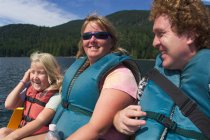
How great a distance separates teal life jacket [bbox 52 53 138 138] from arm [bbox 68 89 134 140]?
0.31 metres

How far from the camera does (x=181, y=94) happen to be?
2314mm

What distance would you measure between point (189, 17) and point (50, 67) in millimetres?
2610

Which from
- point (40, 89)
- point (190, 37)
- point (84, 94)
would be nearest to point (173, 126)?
point (190, 37)

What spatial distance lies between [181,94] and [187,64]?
0.23 metres

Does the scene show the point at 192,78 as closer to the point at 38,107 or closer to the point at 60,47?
the point at 38,107

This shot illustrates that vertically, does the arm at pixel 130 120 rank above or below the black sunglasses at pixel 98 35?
below

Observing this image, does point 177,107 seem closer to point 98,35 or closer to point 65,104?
point 98,35

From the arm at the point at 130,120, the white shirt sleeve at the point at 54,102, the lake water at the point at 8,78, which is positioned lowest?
the lake water at the point at 8,78

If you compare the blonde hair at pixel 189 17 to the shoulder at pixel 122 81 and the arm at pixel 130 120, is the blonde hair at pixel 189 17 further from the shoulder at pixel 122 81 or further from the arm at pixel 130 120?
the shoulder at pixel 122 81

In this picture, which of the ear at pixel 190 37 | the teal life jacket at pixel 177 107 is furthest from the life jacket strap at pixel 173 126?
the ear at pixel 190 37

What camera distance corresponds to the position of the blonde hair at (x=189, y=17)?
229 centimetres

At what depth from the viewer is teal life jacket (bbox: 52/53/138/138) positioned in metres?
3.16

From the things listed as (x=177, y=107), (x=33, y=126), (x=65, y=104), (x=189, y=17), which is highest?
(x=189, y=17)

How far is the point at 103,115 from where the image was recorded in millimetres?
2805
